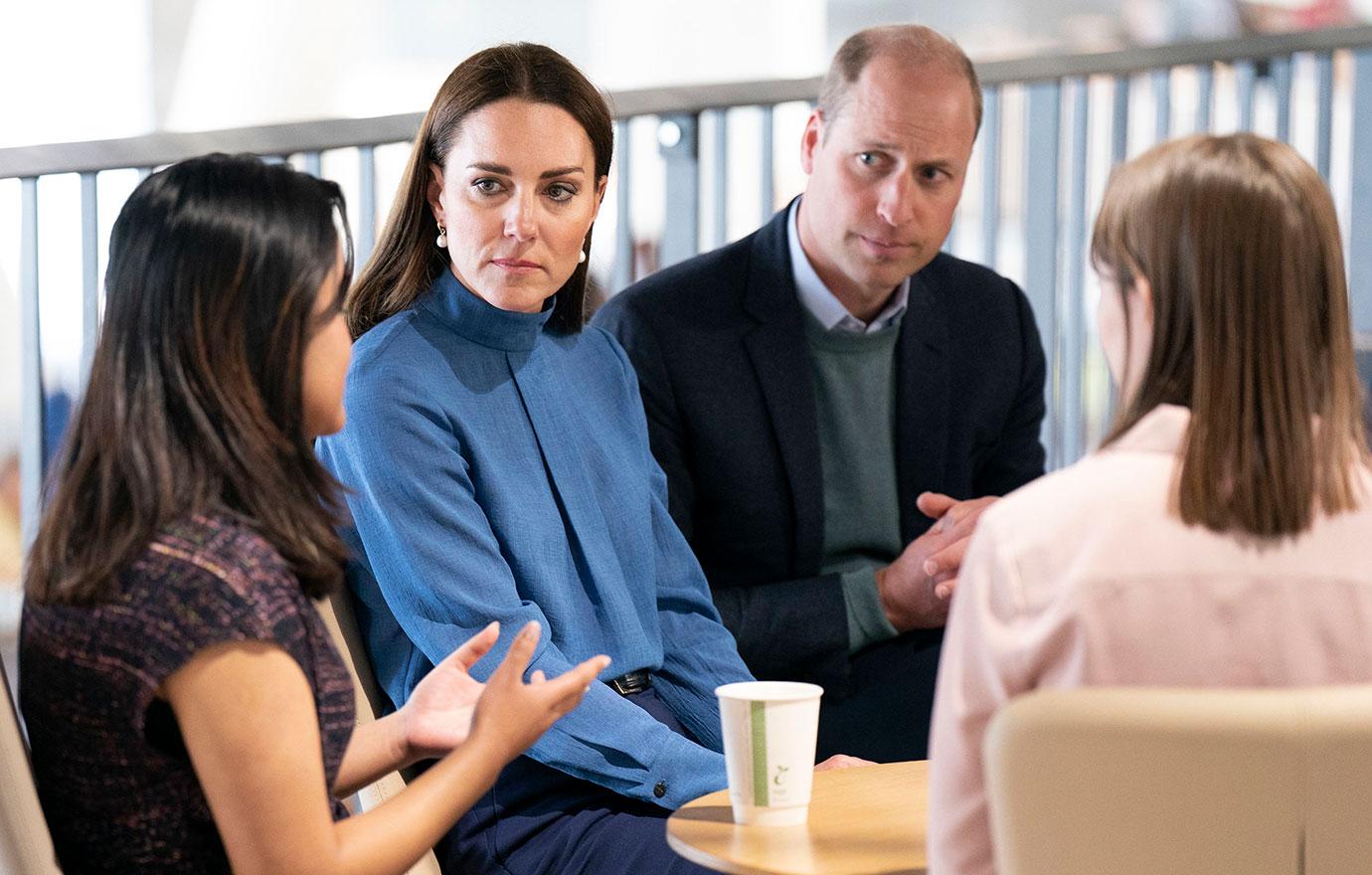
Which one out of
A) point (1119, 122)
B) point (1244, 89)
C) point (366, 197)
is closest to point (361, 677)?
point (366, 197)

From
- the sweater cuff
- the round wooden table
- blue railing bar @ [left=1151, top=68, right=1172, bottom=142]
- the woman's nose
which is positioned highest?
blue railing bar @ [left=1151, top=68, right=1172, bottom=142]

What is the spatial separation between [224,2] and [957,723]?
421cm

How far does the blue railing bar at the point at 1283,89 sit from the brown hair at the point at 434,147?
277 centimetres

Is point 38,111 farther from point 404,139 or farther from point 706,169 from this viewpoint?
point 706,169

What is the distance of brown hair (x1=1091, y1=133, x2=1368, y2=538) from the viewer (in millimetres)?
1257

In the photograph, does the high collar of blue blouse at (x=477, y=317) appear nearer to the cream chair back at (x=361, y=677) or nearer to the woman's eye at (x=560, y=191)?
the woman's eye at (x=560, y=191)

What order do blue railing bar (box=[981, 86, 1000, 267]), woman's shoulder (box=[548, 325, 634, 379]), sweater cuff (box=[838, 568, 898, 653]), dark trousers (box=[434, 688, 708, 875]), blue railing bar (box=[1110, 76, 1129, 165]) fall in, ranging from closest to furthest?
dark trousers (box=[434, 688, 708, 875]) < woman's shoulder (box=[548, 325, 634, 379]) < sweater cuff (box=[838, 568, 898, 653]) < blue railing bar (box=[981, 86, 1000, 267]) < blue railing bar (box=[1110, 76, 1129, 165])

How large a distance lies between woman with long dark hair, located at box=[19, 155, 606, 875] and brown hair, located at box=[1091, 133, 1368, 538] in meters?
0.59

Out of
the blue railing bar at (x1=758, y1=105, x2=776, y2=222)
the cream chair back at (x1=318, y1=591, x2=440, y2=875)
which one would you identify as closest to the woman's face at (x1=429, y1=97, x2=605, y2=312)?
the cream chair back at (x1=318, y1=591, x2=440, y2=875)

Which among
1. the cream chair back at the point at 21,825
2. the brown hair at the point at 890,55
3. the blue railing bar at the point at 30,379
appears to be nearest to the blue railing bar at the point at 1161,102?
the brown hair at the point at 890,55

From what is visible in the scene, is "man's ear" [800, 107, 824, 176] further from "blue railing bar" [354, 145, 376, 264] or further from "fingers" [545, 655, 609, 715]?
"fingers" [545, 655, 609, 715]

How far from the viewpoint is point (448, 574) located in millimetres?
1931

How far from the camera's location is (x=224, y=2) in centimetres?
490

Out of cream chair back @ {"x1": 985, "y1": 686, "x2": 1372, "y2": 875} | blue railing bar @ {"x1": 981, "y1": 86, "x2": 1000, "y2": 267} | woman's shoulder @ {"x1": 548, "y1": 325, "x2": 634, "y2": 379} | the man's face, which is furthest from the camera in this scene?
blue railing bar @ {"x1": 981, "y1": 86, "x2": 1000, "y2": 267}
